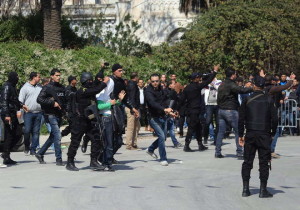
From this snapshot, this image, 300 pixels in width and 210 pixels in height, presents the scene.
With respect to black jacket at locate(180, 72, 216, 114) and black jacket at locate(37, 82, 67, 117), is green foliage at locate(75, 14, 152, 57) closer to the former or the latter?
black jacket at locate(180, 72, 216, 114)

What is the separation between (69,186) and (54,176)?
1256 mm

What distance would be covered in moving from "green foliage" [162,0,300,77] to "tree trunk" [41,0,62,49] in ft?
13.8

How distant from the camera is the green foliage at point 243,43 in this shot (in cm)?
2934

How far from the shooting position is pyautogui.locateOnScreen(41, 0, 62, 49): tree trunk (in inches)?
1136

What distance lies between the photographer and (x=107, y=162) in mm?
13875

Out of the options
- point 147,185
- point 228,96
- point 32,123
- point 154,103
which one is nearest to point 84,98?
point 154,103

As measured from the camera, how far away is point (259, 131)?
1116cm

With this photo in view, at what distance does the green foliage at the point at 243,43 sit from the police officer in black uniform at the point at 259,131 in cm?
1774

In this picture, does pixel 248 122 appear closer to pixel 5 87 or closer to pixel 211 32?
pixel 5 87

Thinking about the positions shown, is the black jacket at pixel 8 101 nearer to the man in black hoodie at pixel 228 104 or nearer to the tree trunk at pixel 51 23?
the man in black hoodie at pixel 228 104

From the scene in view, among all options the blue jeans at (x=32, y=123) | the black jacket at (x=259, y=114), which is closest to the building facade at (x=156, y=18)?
the blue jeans at (x=32, y=123)

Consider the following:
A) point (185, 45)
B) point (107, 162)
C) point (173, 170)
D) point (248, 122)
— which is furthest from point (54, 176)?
point (185, 45)

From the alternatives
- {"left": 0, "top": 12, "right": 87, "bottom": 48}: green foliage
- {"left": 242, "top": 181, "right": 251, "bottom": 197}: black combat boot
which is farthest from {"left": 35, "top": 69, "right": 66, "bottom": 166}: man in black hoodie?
{"left": 0, "top": 12, "right": 87, "bottom": 48}: green foliage

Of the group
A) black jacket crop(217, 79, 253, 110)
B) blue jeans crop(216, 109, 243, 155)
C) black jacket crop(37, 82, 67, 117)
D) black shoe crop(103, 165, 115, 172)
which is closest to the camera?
black shoe crop(103, 165, 115, 172)
